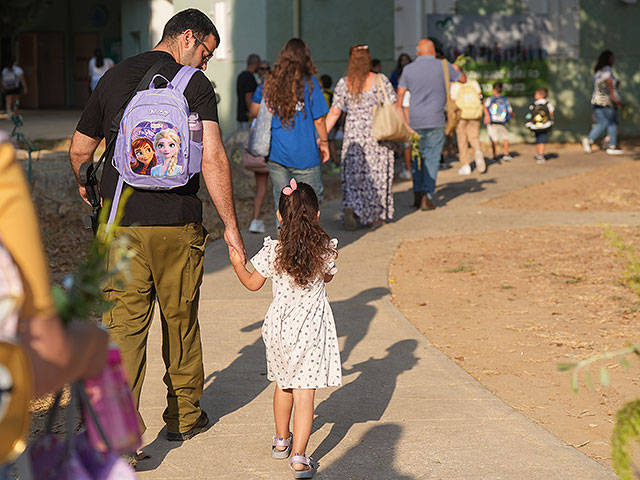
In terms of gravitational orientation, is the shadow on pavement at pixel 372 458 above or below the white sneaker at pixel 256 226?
below

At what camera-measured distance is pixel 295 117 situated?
884cm

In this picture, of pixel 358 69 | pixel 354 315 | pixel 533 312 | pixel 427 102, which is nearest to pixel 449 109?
pixel 427 102

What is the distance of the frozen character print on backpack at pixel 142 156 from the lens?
4.36m

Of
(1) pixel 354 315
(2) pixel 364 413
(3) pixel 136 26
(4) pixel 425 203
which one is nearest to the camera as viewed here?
(2) pixel 364 413

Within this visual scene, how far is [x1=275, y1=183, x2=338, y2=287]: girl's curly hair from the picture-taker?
452cm

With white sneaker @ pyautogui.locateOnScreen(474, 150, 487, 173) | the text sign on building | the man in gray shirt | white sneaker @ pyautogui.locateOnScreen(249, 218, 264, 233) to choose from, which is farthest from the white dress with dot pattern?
the text sign on building

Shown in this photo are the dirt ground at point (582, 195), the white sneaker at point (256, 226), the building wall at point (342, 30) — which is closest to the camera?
the white sneaker at point (256, 226)

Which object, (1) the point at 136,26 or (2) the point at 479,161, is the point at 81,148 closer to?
(2) the point at 479,161

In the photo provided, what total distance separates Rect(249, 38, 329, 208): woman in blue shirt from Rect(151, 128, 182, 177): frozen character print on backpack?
438 centimetres

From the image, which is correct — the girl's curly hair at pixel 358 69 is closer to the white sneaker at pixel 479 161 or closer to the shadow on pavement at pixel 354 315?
the shadow on pavement at pixel 354 315

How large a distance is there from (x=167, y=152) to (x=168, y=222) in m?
0.34

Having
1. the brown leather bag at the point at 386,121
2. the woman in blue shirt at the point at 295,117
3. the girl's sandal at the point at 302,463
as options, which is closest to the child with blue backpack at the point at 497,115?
the brown leather bag at the point at 386,121

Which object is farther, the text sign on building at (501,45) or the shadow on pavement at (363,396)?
the text sign on building at (501,45)

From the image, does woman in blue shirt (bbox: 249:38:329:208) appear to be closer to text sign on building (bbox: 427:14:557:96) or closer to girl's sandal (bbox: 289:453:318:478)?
girl's sandal (bbox: 289:453:318:478)
